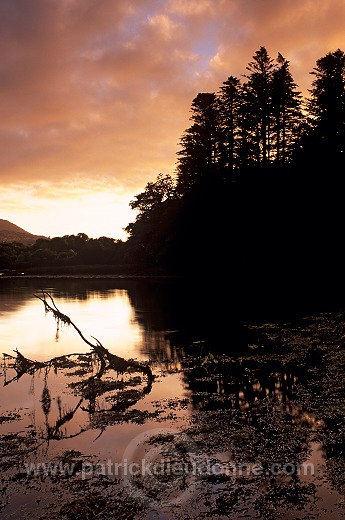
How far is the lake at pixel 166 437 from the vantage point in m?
7.92

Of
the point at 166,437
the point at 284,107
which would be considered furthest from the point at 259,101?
the point at 166,437

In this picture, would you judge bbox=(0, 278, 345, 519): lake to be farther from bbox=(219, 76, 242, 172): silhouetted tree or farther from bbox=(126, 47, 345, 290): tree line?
bbox=(219, 76, 242, 172): silhouetted tree

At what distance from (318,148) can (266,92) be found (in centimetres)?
1515

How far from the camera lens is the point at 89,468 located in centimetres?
928

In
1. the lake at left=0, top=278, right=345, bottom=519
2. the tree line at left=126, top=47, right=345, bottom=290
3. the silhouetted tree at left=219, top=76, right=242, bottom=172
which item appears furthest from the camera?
the silhouetted tree at left=219, top=76, right=242, bottom=172

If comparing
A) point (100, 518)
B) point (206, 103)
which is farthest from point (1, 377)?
point (206, 103)

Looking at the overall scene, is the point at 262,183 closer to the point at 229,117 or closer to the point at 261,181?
the point at 261,181

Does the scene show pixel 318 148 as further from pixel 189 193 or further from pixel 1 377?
pixel 1 377

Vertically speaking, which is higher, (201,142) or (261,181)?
(201,142)

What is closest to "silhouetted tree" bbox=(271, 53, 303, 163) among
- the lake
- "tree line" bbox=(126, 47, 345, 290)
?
"tree line" bbox=(126, 47, 345, 290)

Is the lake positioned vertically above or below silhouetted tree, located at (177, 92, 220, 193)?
below

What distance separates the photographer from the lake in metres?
7.92

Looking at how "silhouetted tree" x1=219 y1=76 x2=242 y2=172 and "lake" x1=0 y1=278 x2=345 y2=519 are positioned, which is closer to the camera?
"lake" x1=0 y1=278 x2=345 y2=519

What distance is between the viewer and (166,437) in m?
10.8
